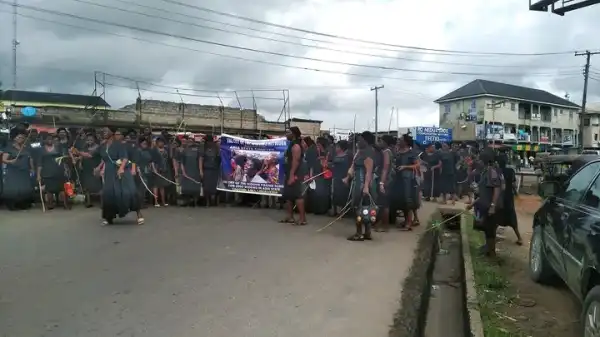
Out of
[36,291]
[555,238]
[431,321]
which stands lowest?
[431,321]

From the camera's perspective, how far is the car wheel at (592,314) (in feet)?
12.1

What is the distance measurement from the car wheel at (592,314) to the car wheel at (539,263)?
7.52ft

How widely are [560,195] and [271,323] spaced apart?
148 inches

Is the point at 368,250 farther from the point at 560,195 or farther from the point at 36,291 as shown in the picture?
the point at 36,291

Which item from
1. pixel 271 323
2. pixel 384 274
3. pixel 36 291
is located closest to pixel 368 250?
pixel 384 274

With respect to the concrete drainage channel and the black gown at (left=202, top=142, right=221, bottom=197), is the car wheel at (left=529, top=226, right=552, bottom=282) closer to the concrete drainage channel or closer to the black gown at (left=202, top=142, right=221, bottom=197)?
the concrete drainage channel

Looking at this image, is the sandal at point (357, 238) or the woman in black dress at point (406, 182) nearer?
the sandal at point (357, 238)

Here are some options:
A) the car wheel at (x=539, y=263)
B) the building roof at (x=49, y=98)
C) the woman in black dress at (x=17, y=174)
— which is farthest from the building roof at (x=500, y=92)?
the car wheel at (x=539, y=263)

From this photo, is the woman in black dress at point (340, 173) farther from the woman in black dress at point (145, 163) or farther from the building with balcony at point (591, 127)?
the building with balcony at point (591, 127)

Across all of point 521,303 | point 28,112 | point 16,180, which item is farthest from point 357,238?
point 28,112

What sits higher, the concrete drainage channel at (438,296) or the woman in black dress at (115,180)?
the woman in black dress at (115,180)

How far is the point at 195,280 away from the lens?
598 cm

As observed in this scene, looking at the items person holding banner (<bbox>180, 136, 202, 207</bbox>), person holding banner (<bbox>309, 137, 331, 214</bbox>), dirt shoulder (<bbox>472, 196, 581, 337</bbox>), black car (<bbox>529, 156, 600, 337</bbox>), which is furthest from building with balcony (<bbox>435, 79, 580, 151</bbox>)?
black car (<bbox>529, 156, 600, 337</bbox>)

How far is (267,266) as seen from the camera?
6.73 metres
